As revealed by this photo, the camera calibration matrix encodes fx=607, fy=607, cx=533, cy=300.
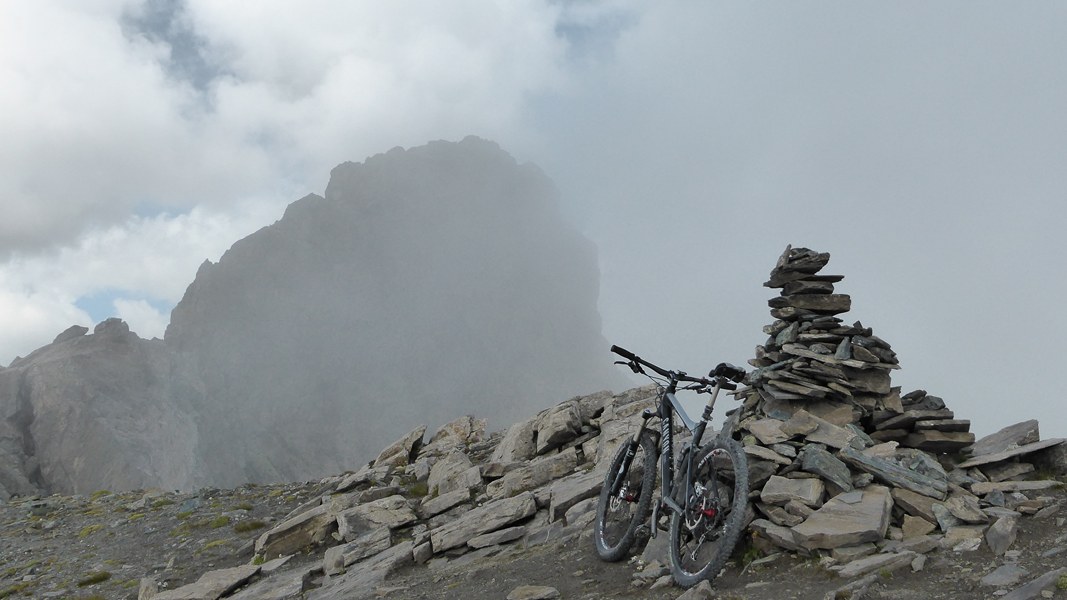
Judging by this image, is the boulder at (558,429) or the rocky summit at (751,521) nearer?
the rocky summit at (751,521)

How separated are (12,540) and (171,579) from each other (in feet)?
40.7

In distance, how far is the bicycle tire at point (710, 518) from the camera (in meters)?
7.98

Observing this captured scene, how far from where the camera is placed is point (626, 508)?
35.3 ft

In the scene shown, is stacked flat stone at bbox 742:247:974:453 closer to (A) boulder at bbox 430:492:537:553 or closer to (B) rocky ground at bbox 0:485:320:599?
(A) boulder at bbox 430:492:537:553

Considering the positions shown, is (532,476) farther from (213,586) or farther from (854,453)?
(854,453)

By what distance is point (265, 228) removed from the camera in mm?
177500

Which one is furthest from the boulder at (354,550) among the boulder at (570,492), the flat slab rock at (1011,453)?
the flat slab rock at (1011,453)

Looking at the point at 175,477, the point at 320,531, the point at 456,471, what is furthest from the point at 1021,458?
the point at 175,477

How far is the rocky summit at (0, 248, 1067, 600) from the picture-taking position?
8.18m

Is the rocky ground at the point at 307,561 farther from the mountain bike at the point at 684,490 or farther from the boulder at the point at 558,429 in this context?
the boulder at the point at 558,429

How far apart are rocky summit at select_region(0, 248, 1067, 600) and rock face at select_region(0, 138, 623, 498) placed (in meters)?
75.2

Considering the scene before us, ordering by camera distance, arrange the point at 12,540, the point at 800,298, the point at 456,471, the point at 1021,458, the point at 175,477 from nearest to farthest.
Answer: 1. the point at 1021,458
2. the point at 800,298
3. the point at 456,471
4. the point at 12,540
5. the point at 175,477

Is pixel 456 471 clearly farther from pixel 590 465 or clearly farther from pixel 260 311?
pixel 260 311

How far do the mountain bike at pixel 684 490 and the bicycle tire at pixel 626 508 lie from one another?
0.02 meters
